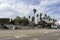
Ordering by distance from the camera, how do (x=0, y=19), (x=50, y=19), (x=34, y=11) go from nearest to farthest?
(x=34, y=11) → (x=0, y=19) → (x=50, y=19)

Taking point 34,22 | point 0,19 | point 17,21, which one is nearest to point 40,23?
point 34,22

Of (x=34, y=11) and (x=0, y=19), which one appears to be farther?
(x=0, y=19)

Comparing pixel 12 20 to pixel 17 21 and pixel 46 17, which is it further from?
pixel 46 17

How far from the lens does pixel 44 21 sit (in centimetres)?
17088

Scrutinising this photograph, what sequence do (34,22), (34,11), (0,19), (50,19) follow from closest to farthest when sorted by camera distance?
(34,11)
(34,22)
(0,19)
(50,19)

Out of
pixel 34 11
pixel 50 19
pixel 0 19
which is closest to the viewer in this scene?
pixel 34 11

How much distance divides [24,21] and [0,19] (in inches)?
752

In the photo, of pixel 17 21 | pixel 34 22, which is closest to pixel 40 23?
pixel 34 22

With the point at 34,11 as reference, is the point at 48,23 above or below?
below

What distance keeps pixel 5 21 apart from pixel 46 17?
118 feet

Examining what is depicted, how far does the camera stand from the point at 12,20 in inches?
6909

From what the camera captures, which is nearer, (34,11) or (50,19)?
(34,11)

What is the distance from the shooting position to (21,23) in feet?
546

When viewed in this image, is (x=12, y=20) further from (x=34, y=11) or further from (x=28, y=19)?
(x=34, y=11)
